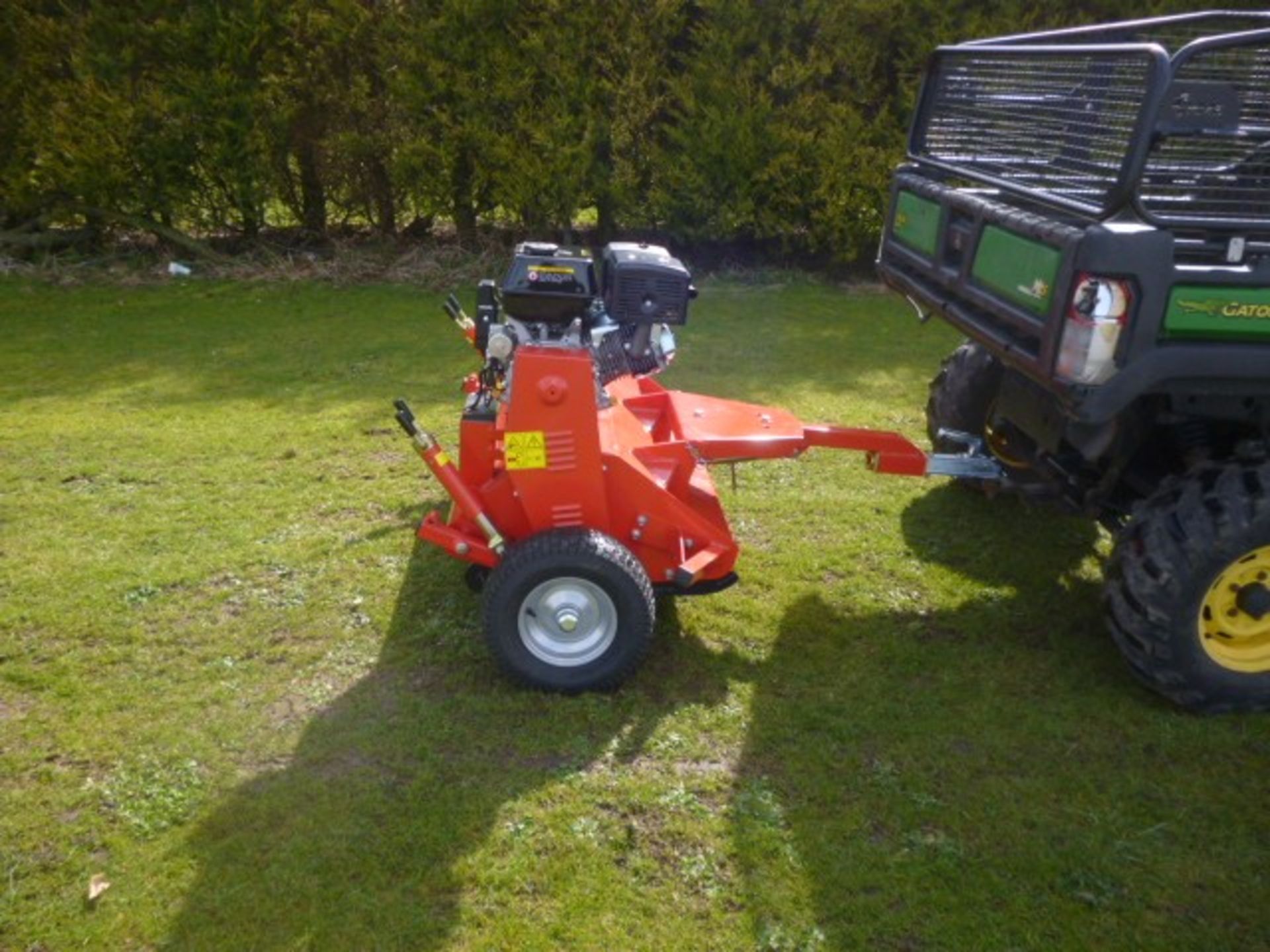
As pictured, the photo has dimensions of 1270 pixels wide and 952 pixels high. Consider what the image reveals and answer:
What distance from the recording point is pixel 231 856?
111 inches

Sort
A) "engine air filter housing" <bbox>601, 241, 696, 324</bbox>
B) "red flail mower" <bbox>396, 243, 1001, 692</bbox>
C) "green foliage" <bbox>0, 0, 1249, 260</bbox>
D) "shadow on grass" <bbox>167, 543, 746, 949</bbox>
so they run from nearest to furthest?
"shadow on grass" <bbox>167, 543, 746, 949</bbox>, "red flail mower" <bbox>396, 243, 1001, 692</bbox>, "engine air filter housing" <bbox>601, 241, 696, 324</bbox>, "green foliage" <bbox>0, 0, 1249, 260</bbox>

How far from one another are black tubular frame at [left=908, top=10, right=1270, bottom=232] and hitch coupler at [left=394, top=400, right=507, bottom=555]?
199 cm

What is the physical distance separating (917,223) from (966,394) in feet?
2.71

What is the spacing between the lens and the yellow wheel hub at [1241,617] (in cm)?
341

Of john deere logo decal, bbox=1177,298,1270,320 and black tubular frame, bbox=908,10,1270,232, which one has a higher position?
black tubular frame, bbox=908,10,1270,232

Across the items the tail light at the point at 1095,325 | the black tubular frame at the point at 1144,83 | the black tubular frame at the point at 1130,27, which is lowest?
the tail light at the point at 1095,325

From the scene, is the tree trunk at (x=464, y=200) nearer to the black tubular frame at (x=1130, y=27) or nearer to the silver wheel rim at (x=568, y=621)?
the black tubular frame at (x=1130, y=27)

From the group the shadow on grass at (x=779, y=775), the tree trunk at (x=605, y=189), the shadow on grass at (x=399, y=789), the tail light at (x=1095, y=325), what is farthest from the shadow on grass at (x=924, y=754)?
the tree trunk at (x=605, y=189)

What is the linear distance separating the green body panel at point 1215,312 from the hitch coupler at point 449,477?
207cm

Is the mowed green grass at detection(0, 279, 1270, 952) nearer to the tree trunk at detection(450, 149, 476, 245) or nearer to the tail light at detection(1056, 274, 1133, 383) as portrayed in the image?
the tail light at detection(1056, 274, 1133, 383)

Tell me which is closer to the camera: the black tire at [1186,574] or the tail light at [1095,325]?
the tail light at [1095,325]

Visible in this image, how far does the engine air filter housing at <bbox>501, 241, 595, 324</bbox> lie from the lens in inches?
140

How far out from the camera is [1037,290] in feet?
10.2

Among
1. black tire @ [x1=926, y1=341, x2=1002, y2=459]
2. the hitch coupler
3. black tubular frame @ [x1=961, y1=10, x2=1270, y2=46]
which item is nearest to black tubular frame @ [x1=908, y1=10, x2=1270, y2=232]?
black tubular frame @ [x1=961, y1=10, x2=1270, y2=46]
